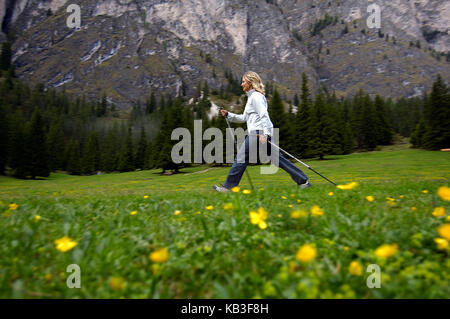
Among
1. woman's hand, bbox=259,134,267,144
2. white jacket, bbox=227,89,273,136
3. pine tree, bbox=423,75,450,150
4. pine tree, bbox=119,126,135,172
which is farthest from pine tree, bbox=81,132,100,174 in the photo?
pine tree, bbox=423,75,450,150

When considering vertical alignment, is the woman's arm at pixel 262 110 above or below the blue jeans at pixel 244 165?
above

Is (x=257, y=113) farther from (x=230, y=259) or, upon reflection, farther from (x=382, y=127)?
(x=382, y=127)

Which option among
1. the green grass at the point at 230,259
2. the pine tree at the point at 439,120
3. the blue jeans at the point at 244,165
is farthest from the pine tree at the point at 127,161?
the green grass at the point at 230,259

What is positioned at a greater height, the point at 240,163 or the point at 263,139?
the point at 263,139

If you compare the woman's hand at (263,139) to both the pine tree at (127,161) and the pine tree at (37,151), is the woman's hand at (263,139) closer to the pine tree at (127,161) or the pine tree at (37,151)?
the pine tree at (37,151)

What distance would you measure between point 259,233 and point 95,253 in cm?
140

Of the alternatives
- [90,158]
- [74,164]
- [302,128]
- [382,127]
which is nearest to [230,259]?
[302,128]

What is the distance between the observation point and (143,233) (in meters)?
2.56

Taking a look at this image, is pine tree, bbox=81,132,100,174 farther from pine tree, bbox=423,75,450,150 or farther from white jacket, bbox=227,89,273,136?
pine tree, bbox=423,75,450,150

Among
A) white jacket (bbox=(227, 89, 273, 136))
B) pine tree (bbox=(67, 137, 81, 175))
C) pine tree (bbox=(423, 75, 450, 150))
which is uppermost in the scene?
pine tree (bbox=(423, 75, 450, 150))

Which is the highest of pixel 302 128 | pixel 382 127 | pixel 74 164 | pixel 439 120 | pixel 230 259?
pixel 382 127

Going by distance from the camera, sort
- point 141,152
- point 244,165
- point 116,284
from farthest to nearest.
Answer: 1. point 141,152
2. point 244,165
3. point 116,284
